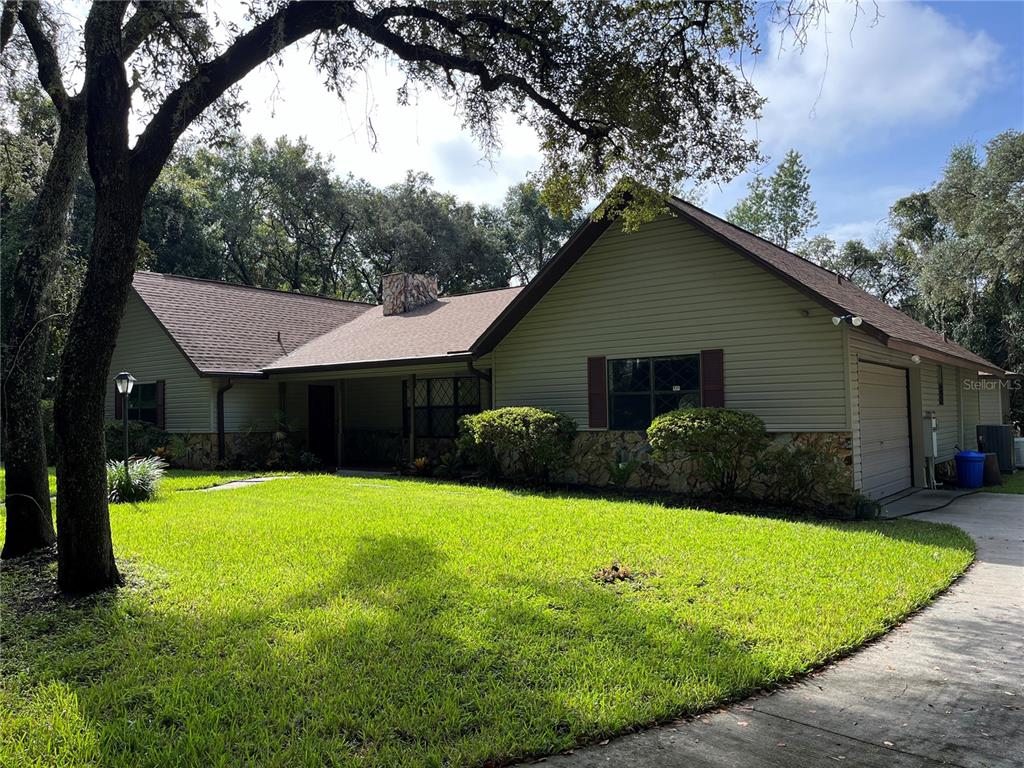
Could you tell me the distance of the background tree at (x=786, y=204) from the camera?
113ft

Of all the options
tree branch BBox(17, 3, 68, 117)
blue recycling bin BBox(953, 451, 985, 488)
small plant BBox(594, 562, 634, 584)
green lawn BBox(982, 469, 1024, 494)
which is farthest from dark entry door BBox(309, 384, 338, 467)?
green lawn BBox(982, 469, 1024, 494)

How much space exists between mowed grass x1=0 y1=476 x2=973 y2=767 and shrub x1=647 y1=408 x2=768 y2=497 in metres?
1.72

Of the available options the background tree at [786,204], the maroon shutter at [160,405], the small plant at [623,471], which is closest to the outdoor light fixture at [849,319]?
the small plant at [623,471]

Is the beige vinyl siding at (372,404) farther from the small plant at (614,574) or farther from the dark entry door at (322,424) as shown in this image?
the small plant at (614,574)

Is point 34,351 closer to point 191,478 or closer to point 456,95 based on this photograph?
point 456,95

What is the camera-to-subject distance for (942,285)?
2130 centimetres

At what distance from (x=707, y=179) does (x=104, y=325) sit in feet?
21.7

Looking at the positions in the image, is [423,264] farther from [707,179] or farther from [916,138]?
[707,179]

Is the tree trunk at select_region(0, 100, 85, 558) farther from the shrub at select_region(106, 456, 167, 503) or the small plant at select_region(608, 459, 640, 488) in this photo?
the small plant at select_region(608, 459, 640, 488)

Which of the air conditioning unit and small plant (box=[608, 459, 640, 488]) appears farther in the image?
the air conditioning unit

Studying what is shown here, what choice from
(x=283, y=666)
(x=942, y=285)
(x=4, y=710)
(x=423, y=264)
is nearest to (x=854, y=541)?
(x=283, y=666)

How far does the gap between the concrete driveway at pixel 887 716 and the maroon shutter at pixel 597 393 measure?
7155 millimetres

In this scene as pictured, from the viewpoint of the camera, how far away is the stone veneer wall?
36.2ft

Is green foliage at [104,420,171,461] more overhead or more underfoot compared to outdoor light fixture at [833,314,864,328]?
more underfoot
